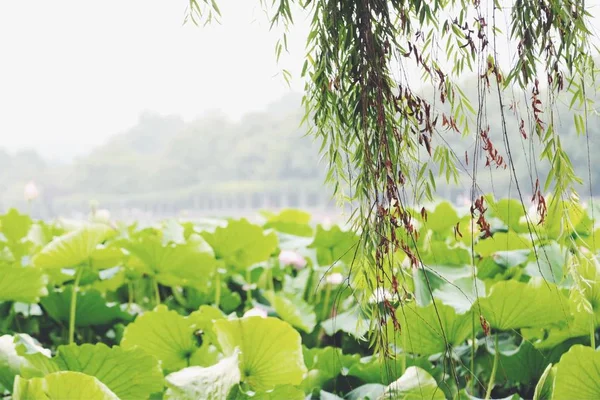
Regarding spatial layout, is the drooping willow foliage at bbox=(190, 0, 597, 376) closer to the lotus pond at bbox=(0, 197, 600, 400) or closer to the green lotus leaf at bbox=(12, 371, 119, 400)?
the lotus pond at bbox=(0, 197, 600, 400)

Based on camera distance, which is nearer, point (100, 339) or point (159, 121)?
point (100, 339)

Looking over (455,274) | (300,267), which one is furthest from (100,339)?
(455,274)

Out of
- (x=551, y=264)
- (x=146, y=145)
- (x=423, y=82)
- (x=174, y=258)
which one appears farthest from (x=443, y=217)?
(x=146, y=145)

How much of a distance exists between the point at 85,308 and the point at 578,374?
65 centimetres

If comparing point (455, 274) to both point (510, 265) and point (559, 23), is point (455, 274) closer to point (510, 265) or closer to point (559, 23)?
point (510, 265)

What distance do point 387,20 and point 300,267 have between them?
83 centimetres

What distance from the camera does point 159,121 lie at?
32.2 ft

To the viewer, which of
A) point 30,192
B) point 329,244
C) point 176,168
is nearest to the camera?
point 329,244

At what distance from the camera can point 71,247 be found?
934 millimetres

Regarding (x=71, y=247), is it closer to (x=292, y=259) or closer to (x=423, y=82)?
(x=292, y=259)

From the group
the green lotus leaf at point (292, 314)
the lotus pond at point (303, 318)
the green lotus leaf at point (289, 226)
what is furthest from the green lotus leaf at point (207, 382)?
the green lotus leaf at point (289, 226)

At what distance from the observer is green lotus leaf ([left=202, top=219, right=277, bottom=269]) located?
1.04 m

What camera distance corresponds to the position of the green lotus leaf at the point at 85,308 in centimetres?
95

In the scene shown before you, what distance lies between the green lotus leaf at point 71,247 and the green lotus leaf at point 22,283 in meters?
0.05
